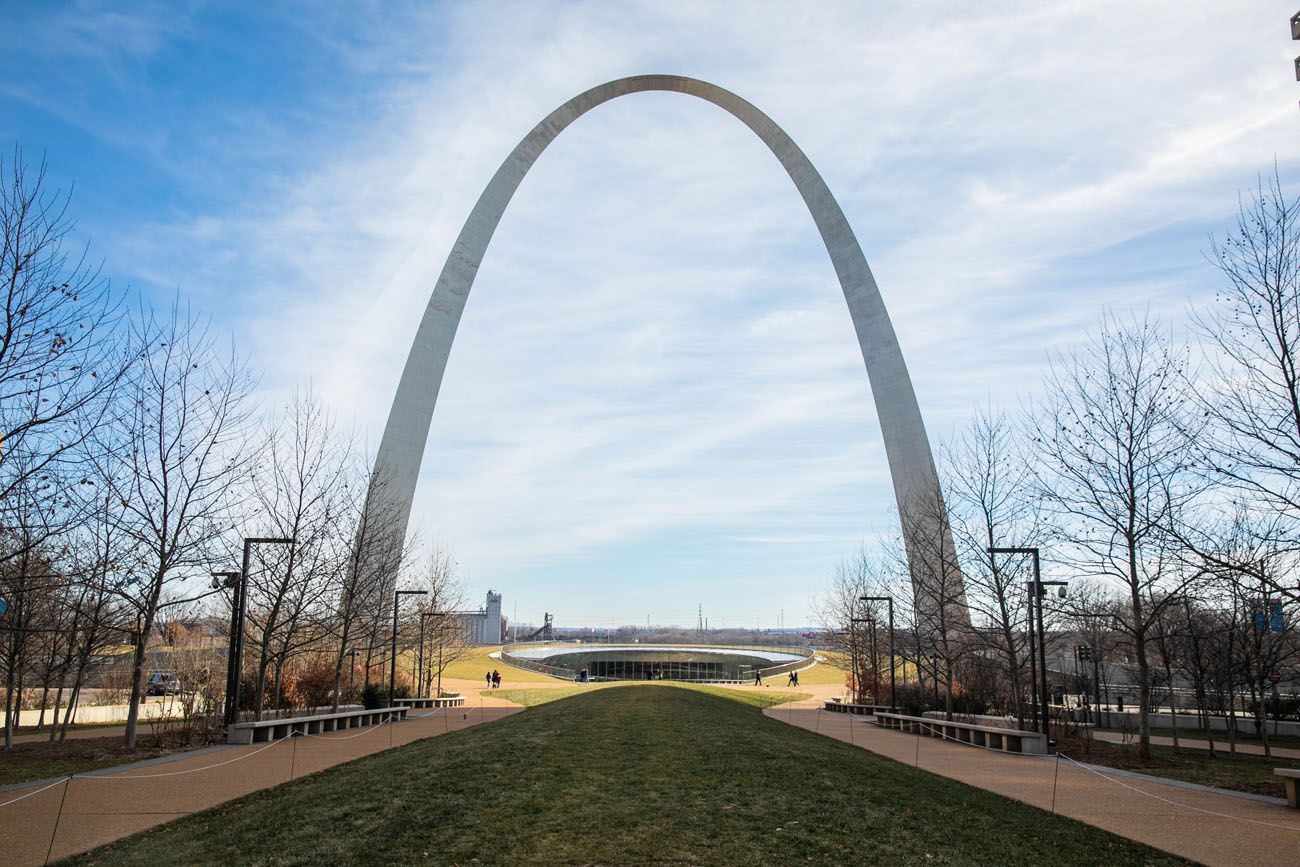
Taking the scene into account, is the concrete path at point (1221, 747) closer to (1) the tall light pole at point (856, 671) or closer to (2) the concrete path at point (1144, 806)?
(2) the concrete path at point (1144, 806)

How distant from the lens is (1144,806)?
12.3 metres

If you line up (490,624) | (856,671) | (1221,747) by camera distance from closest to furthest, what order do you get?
(1221,747), (856,671), (490,624)

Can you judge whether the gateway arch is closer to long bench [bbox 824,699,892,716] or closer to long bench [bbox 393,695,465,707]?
long bench [bbox 824,699,892,716]

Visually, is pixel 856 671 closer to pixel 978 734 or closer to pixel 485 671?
pixel 978 734

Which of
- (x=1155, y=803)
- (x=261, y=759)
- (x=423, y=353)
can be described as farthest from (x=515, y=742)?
(x=423, y=353)

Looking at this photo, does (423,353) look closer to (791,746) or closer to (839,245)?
(839,245)

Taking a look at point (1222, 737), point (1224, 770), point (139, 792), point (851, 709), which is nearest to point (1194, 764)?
point (1224, 770)

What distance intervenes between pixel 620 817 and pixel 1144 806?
8471 millimetres

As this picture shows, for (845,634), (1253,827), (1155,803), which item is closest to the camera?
(1253,827)

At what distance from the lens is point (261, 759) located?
15.8 metres

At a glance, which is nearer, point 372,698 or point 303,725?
point 303,725

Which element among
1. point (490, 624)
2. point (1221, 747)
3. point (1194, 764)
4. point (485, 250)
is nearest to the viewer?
point (1194, 764)

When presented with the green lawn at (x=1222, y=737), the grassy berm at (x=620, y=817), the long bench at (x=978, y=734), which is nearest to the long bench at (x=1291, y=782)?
the grassy berm at (x=620, y=817)

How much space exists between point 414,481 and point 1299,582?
3398 centimetres
